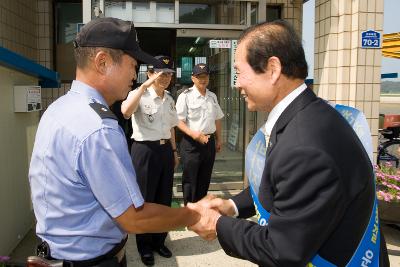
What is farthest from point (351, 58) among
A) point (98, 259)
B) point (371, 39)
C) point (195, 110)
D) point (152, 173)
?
point (98, 259)

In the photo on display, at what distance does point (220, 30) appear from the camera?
5.58 metres

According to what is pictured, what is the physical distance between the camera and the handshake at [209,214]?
166cm

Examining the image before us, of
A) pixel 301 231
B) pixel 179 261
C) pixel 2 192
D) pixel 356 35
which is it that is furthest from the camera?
pixel 356 35

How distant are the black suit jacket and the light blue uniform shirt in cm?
47

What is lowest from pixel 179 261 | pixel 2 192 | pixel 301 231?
pixel 179 261

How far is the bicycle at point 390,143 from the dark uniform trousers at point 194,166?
149 inches

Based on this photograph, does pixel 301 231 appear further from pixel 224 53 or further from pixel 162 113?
pixel 224 53

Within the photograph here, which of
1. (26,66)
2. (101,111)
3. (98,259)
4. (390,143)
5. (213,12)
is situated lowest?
(390,143)

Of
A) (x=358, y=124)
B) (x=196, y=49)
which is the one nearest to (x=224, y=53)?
(x=196, y=49)

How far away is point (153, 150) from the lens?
3947 mm

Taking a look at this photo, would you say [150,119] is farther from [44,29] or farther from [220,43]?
[44,29]

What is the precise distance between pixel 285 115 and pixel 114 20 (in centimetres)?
78

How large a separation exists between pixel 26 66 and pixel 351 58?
11.8 ft

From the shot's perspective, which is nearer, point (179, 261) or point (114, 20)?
point (114, 20)
